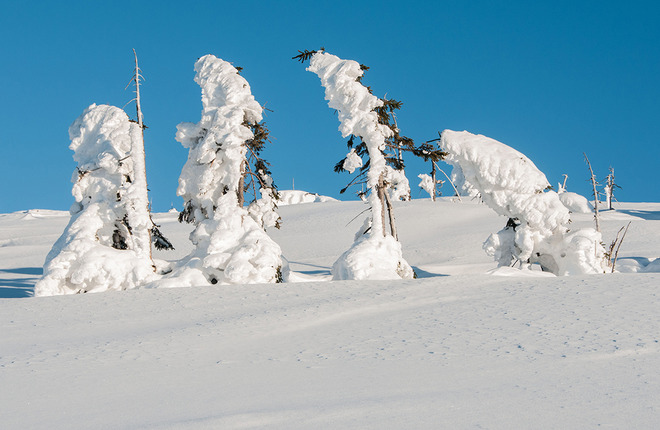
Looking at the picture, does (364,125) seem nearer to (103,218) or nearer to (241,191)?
(241,191)

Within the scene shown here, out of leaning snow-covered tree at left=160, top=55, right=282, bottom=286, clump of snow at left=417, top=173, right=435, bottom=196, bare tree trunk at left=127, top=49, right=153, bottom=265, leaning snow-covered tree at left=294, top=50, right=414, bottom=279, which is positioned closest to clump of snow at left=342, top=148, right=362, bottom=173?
leaning snow-covered tree at left=294, top=50, right=414, bottom=279

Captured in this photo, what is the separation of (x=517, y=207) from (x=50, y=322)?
1365cm

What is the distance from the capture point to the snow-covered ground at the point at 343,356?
18.6ft

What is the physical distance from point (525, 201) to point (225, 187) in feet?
29.6

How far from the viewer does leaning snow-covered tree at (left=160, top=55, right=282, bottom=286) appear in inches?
702

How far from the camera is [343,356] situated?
7.97 metres

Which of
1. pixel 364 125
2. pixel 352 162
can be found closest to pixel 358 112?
pixel 364 125

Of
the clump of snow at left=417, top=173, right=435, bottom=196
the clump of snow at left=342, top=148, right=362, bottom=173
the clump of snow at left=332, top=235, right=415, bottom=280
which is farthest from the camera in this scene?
the clump of snow at left=417, top=173, right=435, bottom=196

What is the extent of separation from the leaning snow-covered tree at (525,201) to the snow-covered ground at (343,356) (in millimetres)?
4836

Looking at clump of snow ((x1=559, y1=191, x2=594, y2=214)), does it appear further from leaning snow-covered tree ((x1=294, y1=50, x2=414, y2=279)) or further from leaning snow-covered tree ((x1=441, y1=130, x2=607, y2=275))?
leaning snow-covered tree ((x1=294, y1=50, x2=414, y2=279))

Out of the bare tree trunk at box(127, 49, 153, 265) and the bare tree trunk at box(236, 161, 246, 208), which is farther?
the bare tree trunk at box(236, 161, 246, 208)

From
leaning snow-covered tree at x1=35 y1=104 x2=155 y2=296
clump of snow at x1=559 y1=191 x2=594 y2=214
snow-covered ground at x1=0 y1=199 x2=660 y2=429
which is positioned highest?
clump of snow at x1=559 y1=191 x2=594 y2=214

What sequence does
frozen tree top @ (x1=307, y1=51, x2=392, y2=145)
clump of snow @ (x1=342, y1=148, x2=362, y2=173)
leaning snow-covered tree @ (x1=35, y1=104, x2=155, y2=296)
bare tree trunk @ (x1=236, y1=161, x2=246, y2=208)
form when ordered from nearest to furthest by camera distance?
leaning snow-covered tree @ (x1=35, y1=104, x2=155, y2=296) < bare tree trunk @ (x1=236, y1=161, x2=246, y2=208) < frozen tree top @ (x1=307, y1=51, x2=392, y2=145) < clump of snow @ (x1=342, y1=148, x2=362, y2=173)

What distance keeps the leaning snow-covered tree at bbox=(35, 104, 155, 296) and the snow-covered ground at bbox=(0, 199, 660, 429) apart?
3.28 m
